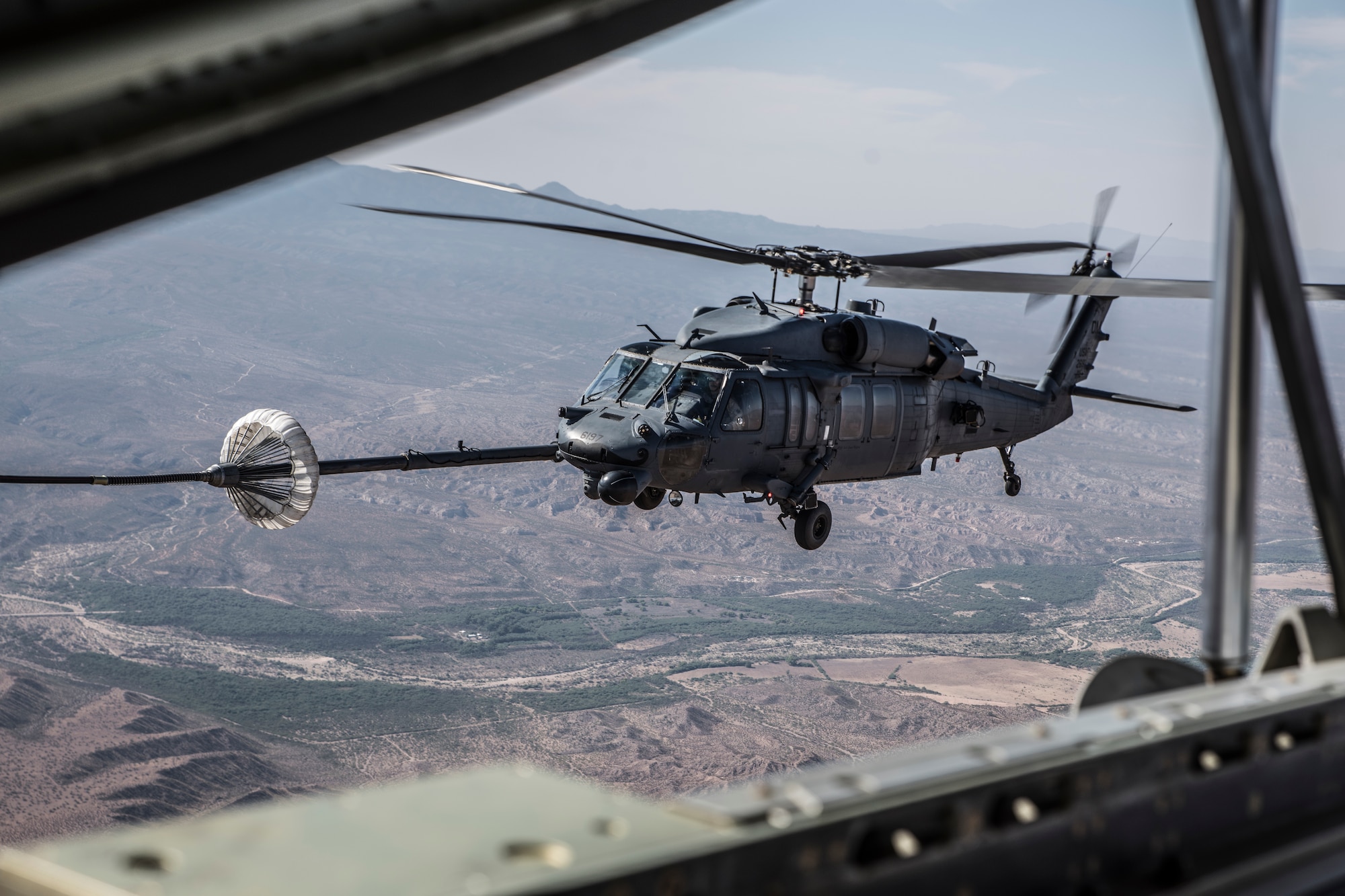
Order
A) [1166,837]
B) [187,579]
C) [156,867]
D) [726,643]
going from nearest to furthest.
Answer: [156,867]
[1166,837]
[726,643]
[187,579]

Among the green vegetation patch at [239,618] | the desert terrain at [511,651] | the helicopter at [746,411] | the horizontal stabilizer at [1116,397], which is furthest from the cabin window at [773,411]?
the green vegetation patch at [239,618]

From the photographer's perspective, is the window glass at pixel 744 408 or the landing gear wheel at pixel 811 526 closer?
the window glass at pixel 744 408

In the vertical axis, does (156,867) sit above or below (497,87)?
below

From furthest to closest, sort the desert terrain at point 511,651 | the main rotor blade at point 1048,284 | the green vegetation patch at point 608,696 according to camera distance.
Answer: the green vegetation patch at point 608,696 < the desert terrain at point 511,651 < the main rotor blade at point 1048,284

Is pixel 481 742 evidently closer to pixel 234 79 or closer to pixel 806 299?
pixel 806 299

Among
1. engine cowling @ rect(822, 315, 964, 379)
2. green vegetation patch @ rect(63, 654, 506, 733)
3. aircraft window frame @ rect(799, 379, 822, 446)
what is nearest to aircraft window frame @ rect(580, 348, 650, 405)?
aircraft window frame @ rect(799, 379, 822, 446)

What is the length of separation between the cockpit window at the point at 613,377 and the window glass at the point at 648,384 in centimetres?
17

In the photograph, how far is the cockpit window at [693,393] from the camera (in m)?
16.6

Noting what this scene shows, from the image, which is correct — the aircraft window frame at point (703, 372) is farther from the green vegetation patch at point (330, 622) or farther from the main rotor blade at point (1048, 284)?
the green vegetation patch at point (330, 622)

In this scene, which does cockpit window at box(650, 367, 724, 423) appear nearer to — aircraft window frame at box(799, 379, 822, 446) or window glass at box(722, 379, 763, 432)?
window glass at box(722, 379, 763, 432)

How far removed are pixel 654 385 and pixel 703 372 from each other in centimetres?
71

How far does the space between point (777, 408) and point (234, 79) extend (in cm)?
1554

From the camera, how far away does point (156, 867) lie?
2.29m

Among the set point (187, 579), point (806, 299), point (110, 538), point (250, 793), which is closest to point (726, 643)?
point (250, 793)
